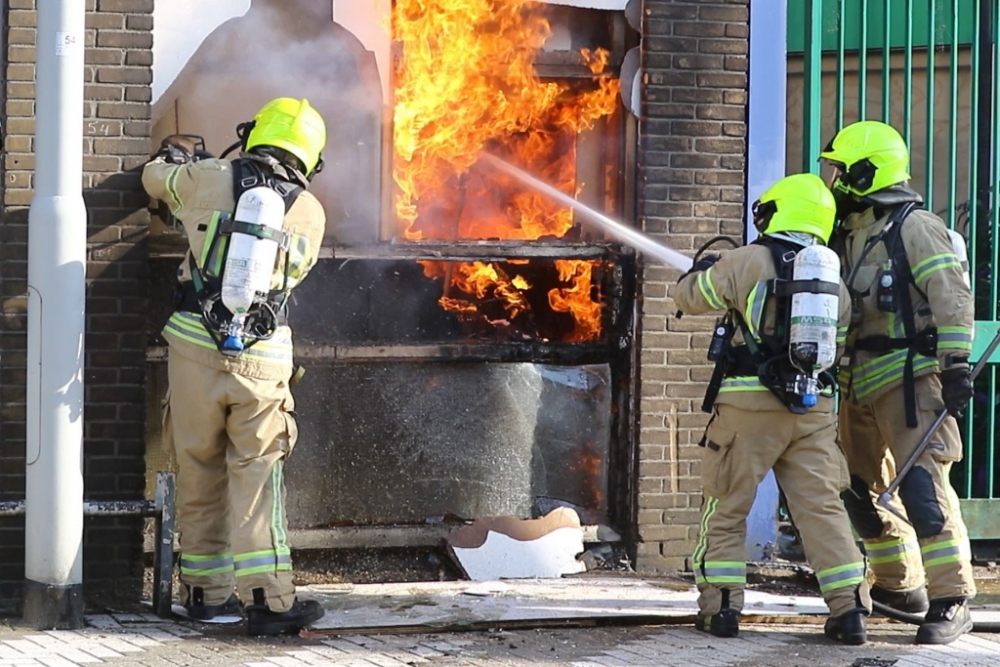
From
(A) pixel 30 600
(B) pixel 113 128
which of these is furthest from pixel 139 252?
(A) pixel 30 600

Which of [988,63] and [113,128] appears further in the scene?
[988,63]

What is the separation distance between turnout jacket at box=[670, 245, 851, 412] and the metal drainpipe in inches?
105

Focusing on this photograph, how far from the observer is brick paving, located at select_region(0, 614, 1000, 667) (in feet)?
17.8

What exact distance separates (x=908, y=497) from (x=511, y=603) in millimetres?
1855

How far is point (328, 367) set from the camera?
7152mm

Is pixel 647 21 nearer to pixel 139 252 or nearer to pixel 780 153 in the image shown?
pixel 780 153

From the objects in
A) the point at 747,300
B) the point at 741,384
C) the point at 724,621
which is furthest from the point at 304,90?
the point at 724,621

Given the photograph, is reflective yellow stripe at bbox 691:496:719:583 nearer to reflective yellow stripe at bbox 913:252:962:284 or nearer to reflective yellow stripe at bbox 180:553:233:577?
reflective yellow stripe at bbox 913:252:962:284

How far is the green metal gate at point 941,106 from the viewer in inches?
299

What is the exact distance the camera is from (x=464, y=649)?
18.7ft

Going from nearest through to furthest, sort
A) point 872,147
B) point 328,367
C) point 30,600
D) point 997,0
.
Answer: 1. point 30,600
2. point 872,147
3. point 328,367
4. point 997,0

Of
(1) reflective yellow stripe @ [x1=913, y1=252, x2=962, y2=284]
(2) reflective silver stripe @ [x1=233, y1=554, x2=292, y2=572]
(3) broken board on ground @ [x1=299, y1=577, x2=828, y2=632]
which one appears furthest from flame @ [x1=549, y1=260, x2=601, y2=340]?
(2) reflective silver stripe @ [x1=233, y1=554, x2=292, y2=572]

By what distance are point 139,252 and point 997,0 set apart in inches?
190

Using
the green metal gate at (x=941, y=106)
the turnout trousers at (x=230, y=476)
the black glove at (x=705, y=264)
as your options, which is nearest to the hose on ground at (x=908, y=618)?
the green metal gate at (x=941, y=106)
